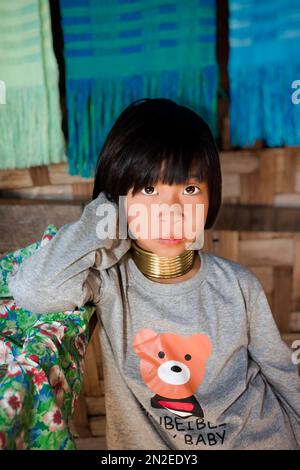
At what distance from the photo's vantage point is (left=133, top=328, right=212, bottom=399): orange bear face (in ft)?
3.37

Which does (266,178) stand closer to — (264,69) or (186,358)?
(264,69)

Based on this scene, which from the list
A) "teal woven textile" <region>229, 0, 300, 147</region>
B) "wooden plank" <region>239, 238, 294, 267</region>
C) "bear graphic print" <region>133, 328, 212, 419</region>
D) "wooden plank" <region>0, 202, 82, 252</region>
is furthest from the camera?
"wooden plank" <region>239, 238, 294, 267</region>

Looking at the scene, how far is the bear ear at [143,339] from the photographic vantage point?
1.04 meters

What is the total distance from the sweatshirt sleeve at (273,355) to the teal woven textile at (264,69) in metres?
0.47

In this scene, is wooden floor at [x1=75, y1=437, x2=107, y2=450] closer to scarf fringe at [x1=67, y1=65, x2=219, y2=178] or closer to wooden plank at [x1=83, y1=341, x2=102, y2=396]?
wooden plank at [x1=83, y1=341, x2=102, y2=396]

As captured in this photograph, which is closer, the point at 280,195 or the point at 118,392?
the point at 118,392

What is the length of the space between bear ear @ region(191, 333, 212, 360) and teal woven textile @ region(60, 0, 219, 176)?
→ 630 millimetres

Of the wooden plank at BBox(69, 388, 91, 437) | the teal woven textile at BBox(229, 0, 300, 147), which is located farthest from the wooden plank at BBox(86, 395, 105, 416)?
the teal woven textile at BBox(229, 0, 300, 147)

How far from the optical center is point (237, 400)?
1051 millimetres

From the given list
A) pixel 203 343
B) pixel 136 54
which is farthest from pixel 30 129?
pixel 203 343

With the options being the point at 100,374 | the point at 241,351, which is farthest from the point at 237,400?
the point at 100,374

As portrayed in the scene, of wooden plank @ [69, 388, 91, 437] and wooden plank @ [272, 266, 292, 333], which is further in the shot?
wooden plank @ [69, 388, 91, 437]
